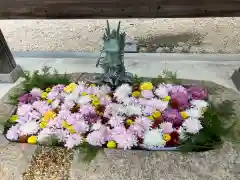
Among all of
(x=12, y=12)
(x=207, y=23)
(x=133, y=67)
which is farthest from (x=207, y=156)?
(x=207, y=23)

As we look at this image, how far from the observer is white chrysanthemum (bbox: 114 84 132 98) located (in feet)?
4.12

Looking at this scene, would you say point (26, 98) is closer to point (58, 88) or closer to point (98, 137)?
point (58, 88)

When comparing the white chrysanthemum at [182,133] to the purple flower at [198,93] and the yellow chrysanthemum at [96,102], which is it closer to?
the purple flower at [198,93]

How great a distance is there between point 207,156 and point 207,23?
1.37 metres

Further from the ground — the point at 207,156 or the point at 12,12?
the point at 12,12

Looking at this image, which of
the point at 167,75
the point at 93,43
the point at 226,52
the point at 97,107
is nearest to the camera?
the point at 97,107

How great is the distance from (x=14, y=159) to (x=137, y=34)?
1289mm

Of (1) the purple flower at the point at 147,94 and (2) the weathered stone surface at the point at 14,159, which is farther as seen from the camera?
(1) the purple flower at the point at 147,94

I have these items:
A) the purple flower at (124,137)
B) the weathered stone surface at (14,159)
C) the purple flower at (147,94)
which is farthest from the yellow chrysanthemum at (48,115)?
the purple flower at (147,94)

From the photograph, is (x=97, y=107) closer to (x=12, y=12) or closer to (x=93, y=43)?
(x=12, y=12)

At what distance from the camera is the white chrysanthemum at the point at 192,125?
108 cm

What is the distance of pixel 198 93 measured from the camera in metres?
1.25

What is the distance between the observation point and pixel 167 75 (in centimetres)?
137

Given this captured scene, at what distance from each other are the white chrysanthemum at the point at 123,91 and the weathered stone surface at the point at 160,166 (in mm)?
278
